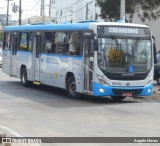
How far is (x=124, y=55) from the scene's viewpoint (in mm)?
16766

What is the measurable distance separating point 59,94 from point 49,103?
3.29 metres

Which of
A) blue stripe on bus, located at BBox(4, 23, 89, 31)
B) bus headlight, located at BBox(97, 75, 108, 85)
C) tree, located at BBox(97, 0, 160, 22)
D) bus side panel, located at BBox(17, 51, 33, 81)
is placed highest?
tree, located at BBox(97, 0, 160, 22)

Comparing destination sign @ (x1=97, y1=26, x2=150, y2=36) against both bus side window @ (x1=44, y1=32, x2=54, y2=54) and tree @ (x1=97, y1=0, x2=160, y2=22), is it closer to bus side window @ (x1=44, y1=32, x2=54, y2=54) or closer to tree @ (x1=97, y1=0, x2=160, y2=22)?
bus side window @ (x1=44, y1=32, x2=54, y2=54)

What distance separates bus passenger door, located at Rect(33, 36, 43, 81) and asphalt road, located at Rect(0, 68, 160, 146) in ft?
5.45

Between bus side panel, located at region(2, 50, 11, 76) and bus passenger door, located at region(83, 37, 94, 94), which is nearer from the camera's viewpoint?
bus passenger door, located at region(83, 37, 94, 94)

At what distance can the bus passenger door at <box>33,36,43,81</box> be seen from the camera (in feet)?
69.8

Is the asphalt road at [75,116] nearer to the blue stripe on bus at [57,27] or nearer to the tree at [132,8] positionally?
the blue stripe on bus at [57,27]

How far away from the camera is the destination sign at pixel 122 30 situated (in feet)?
54.7

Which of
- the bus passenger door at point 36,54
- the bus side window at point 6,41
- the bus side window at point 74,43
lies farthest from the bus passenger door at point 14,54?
the bus side window at point 74,43

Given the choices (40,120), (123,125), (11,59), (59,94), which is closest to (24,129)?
(40,120)

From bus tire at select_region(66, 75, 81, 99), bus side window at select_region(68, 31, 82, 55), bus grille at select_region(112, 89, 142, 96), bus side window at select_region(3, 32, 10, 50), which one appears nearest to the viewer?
bus grille at select_region(112, 89, 142, 96)

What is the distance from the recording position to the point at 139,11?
33469 mm

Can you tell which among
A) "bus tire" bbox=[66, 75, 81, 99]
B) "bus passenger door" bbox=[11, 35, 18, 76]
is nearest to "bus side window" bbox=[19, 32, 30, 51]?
"bus passenger door" bbox=[11, 35, 18, 76]

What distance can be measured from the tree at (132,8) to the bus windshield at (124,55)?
45.1 ft
